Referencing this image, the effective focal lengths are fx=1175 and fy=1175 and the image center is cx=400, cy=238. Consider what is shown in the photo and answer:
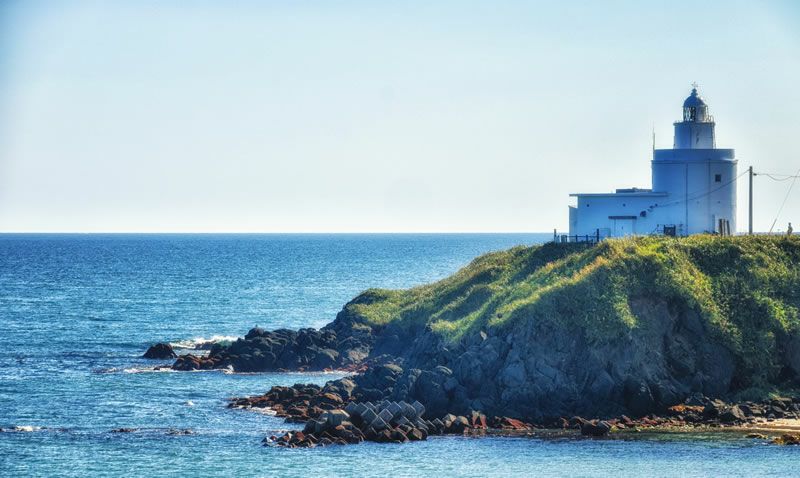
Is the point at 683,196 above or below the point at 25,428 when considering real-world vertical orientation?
above

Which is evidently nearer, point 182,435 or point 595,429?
point 595,429

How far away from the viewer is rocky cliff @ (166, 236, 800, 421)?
2048 inches

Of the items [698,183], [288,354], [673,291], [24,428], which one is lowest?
[24,428]

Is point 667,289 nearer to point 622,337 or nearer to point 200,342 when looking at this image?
point 622,337

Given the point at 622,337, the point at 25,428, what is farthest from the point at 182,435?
the point at 622,337

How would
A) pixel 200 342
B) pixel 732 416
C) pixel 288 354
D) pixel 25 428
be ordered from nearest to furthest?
1. pixel 732 416
2. pixel 25 428
3. pixel 288 354
4. pixel 200 342

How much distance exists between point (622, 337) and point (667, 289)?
4533 millimetres

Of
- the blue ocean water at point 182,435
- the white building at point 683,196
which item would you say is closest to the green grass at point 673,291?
the white building at point 683,196

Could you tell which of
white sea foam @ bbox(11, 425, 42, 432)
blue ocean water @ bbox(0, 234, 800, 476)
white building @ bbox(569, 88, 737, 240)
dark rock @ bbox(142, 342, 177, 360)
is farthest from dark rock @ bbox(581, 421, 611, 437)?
dark rock @ bbox(142, 342, 177, 360)

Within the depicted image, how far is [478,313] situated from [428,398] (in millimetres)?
A: 12814

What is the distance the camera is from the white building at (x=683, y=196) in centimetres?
7206

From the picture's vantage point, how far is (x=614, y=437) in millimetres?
47781

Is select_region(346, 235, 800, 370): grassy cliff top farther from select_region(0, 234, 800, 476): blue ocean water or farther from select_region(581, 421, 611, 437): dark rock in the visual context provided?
select_region(0, 234, 800, 476): blue ocean water

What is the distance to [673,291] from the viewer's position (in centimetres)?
5716
